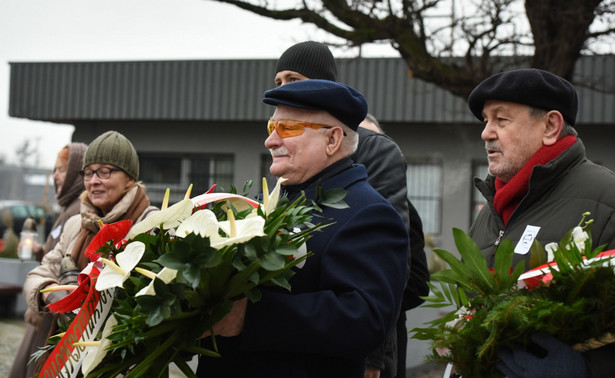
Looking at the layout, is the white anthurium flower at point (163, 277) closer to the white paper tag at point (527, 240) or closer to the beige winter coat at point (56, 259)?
the white paper tag at point (527, 240)

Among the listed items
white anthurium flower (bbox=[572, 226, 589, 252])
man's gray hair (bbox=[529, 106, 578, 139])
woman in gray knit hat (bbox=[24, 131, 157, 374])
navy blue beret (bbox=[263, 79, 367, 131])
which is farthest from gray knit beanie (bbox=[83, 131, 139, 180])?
white anthurium flower (bbox=[572, 226, 589, 252])

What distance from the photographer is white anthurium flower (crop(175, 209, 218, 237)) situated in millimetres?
1880

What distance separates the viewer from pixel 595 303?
190 centimetres

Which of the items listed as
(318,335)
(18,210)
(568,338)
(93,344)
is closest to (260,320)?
(318,335)

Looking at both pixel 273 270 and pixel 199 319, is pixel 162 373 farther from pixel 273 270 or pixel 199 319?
pixel 273 270

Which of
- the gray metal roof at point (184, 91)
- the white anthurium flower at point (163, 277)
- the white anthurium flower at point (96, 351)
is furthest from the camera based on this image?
the gray metal roof at point (184, 91)

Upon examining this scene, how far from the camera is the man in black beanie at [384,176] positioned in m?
3.28

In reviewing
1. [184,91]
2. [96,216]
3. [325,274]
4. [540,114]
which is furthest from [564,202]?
[184,91]

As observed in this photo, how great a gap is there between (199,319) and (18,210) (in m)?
26.3

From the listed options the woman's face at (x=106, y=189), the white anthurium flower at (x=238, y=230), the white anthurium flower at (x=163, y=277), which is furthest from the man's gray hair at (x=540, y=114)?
the woman's face at (x=106, y=189)

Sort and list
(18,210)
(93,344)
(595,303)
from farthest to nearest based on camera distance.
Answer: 1. (18,210)
2. (93,344)
3. (595,303)

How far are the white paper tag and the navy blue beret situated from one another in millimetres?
763

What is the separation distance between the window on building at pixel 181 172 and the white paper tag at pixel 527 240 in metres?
12.9

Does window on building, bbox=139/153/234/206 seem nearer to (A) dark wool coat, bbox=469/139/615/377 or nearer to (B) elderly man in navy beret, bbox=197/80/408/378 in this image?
(A) dark wool coat, bbox=469/139/615/377
